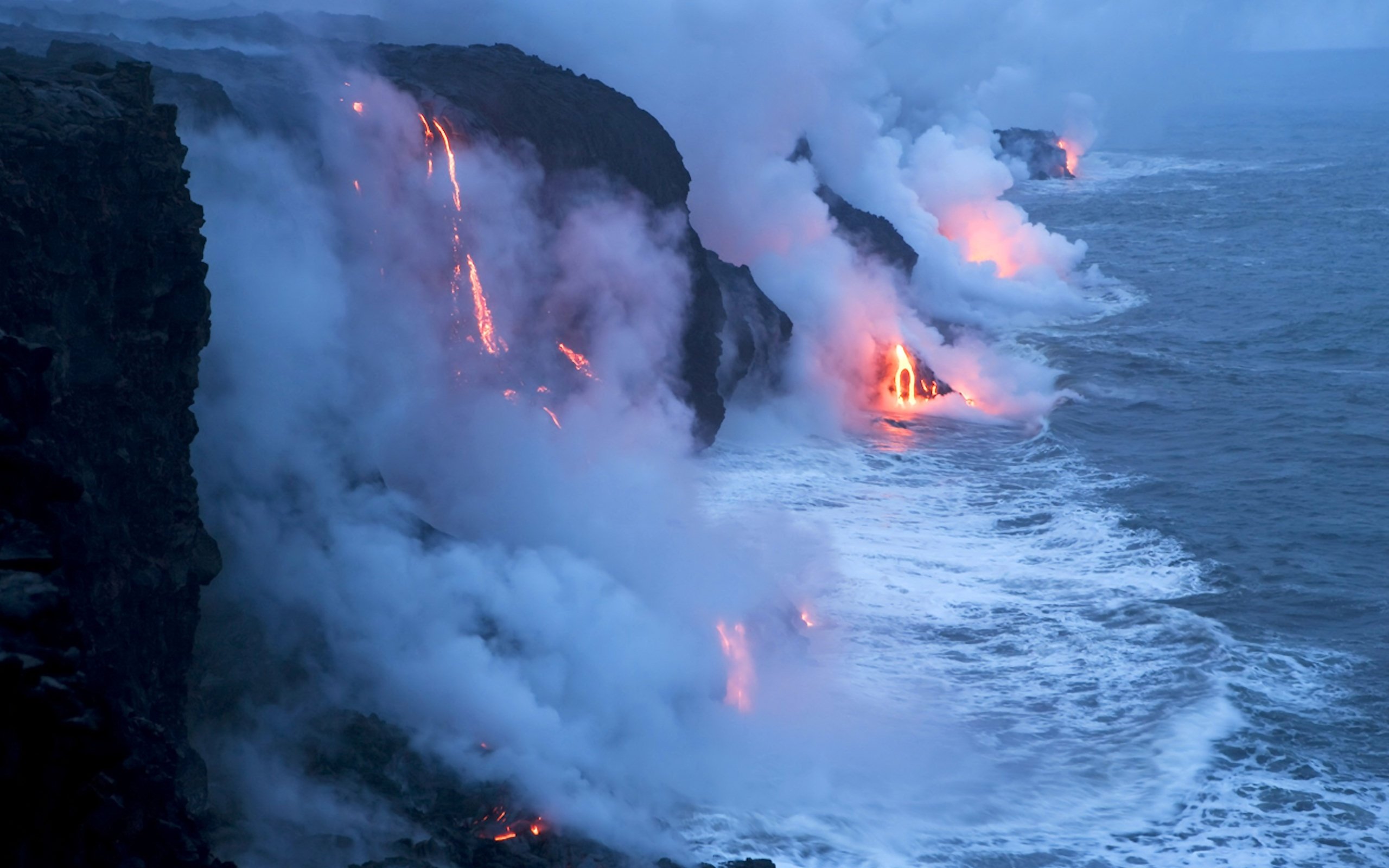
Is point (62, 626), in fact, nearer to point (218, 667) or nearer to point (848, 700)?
point (218, 667)

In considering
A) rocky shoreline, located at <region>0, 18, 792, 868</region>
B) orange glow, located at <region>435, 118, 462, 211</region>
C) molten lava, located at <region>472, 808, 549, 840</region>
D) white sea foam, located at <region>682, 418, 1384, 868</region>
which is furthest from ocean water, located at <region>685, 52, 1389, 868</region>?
orange glow, located at <region>435, 118, 462, 211</region>

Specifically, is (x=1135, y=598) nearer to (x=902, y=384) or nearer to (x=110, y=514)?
(x=902, y=384)

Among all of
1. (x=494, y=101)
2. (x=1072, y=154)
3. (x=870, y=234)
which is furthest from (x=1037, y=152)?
(x=494, y=101)

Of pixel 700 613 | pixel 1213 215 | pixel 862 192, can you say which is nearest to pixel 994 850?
pixel 700 613

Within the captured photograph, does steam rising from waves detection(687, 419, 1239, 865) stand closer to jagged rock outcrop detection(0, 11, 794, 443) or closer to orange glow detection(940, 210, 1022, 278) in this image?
jagged rock outcrop detection(0, 11, 794, 443)

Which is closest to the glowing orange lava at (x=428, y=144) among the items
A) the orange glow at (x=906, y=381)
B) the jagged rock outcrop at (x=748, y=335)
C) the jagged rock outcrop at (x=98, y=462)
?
the jagged rock outcrop at (x=98, y=462)

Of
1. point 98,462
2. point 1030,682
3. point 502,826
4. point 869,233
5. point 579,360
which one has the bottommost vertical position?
point 502,826

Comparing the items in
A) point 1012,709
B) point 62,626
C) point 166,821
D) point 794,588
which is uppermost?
point 794,588

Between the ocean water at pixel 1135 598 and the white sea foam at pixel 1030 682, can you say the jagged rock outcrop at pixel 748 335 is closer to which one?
the ocean water at pixel 1135 598
